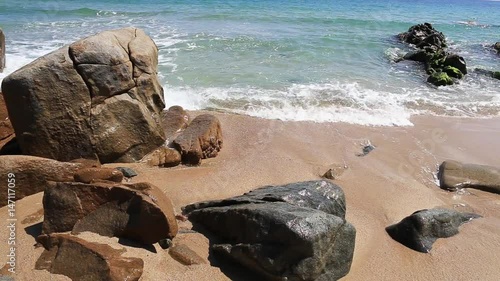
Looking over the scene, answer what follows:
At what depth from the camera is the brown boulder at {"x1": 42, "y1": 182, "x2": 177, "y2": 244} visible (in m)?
3.77

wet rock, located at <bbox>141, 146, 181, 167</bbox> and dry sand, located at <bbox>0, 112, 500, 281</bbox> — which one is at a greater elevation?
wet rock, located at <bbox>141, 146, 181, 167</bbox>

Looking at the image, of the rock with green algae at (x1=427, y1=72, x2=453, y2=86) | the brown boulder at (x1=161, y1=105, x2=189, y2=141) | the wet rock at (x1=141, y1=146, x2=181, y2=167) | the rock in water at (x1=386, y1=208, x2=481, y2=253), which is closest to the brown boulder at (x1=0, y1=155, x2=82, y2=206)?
the wet rock at (x1=141, y1=146, x2=181, y2=167)

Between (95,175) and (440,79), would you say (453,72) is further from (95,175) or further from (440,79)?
(95,175)

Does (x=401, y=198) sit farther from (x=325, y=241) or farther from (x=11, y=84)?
(x=11, y=84)

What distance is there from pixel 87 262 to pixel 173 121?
3.79 metres

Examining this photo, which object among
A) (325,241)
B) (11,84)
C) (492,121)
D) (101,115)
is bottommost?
(492,121)

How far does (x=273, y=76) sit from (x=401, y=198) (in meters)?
6.48

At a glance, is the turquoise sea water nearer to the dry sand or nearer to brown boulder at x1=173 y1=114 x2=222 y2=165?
the dry sand

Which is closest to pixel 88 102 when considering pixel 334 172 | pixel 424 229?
pixel 334 172

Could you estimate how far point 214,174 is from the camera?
561cm

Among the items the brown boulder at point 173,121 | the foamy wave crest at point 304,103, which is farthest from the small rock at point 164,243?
the foamy wave crest at point 304,103

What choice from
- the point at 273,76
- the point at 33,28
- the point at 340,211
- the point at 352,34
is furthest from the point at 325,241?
the point at 352,34

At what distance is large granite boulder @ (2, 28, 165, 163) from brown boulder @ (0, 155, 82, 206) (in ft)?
1.76

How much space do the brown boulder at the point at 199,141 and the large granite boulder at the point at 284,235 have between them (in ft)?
5.53
